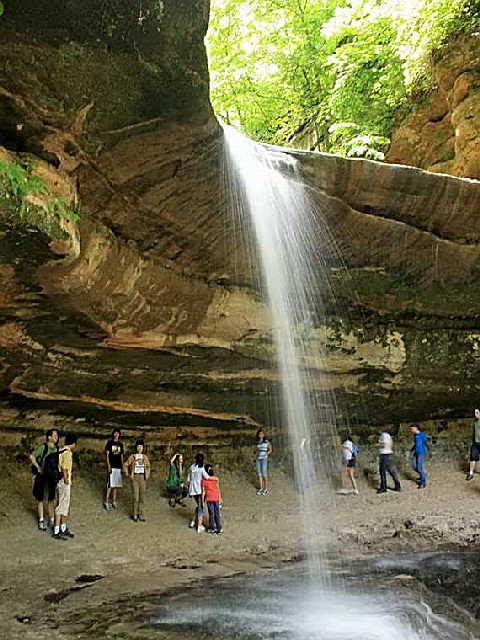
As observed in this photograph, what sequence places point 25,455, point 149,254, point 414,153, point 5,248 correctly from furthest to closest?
point 414,153
point 25,455
point 149,254
point 5,248

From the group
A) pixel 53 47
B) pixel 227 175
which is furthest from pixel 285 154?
pixel 53 47

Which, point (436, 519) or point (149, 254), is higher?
point (149, 254)

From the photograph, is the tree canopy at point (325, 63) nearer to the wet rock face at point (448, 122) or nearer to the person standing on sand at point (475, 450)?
the wet rock face at point (448, 122)

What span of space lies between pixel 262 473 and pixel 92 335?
493cm

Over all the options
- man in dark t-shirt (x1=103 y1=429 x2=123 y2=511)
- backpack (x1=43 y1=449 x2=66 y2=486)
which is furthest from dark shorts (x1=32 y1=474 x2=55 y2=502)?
man in dark t-shirt (x1=103 y1=429 x2=123 y2=511)

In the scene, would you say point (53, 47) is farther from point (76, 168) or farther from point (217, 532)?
point (217, 532)

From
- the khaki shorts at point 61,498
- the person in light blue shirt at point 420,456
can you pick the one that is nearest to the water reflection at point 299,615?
the khaki shorts at point 61,498

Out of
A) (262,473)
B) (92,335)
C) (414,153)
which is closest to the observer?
(92,335)

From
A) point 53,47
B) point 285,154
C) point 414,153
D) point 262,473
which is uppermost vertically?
point 414,153

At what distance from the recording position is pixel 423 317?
457 inches

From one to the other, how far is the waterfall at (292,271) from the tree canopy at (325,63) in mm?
4904

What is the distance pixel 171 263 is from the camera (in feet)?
28.6

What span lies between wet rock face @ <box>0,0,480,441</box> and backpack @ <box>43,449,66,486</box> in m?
1.57

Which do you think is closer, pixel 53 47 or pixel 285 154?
pixel 53 47
